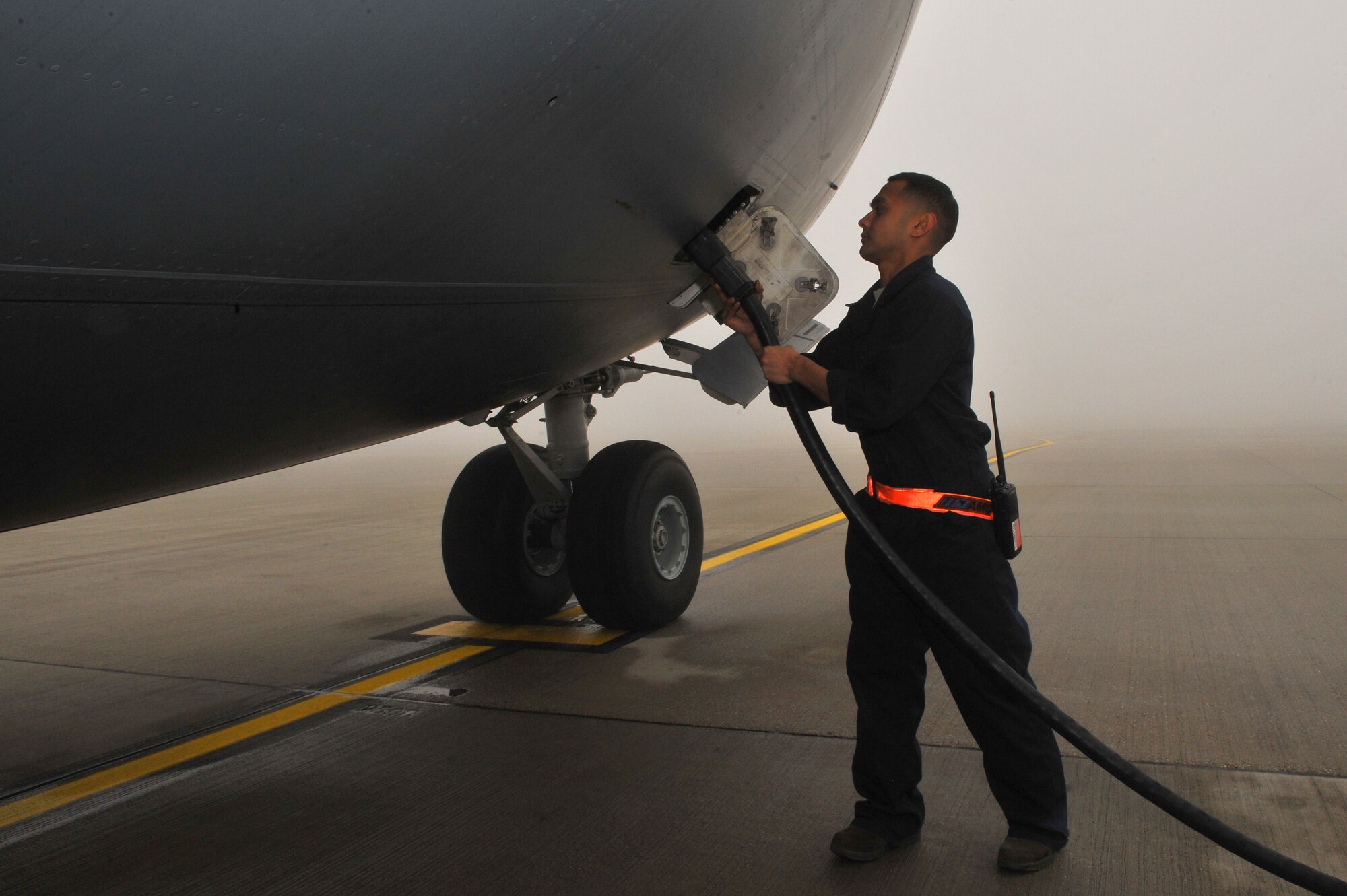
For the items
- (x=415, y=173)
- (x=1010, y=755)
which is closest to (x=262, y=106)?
(x=415, y=173)

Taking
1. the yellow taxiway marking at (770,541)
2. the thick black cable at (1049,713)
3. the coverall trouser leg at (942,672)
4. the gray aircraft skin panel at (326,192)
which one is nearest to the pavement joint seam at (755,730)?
the coverall trouser leg at (942,672)

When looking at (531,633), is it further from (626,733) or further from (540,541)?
(626,733)

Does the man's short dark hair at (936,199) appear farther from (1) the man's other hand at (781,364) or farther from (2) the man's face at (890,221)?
(1) the man's other hand at (781,364)

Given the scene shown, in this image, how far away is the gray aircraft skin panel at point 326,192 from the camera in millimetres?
1474

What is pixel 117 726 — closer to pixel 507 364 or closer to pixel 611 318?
pixel 507 364

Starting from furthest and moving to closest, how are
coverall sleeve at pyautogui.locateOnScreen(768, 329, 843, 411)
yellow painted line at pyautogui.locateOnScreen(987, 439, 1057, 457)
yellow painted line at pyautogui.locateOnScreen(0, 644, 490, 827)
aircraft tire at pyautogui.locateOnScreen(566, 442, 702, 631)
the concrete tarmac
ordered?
yellow painted line at pyautogui.locateOnScreen(987, 439, 1057, 457) < aircraft tire at pyautogui.locateOnScreen(566, 442, 702, 631) < yellow painted line at pyautogui.locateOnScreen(0, 644, 490, 827) < coverall sleeve at pyautogui.locateOnScreen(768, 329, 843, 411) < the concrete tarmac

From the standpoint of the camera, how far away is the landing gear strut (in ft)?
13.6

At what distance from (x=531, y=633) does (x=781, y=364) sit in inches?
97.6

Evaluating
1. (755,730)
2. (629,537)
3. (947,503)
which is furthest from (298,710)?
(947,503)

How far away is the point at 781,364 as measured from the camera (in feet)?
7.72

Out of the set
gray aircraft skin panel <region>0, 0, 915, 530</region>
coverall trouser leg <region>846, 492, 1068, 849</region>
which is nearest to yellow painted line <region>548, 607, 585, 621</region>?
gray aircraft skin panel <region>0, 0, 915, 530</region>

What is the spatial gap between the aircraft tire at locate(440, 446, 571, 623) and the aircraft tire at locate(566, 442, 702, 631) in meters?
0.38

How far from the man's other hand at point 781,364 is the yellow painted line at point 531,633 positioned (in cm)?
205

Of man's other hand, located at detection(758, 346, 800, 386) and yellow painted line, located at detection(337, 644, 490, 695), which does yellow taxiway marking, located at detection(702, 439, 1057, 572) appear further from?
man's other hand, located at detection(758, 346, 800, 386)
